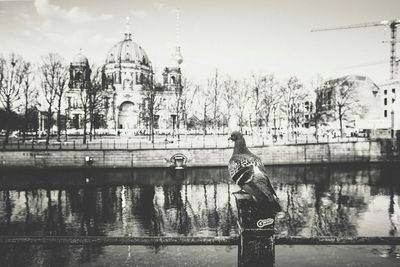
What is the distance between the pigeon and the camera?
260cm

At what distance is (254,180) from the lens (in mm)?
2877

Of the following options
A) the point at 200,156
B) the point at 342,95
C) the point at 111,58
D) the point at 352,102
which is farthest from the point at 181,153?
the point at 111,58

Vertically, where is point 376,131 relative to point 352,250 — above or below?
above

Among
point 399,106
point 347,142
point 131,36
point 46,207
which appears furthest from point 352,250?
point 131,36

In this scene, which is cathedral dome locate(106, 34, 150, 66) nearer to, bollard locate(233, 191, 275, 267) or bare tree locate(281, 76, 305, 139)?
bare tree locate(281, 76, 305, 139)

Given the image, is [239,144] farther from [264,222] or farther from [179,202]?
[179,202]

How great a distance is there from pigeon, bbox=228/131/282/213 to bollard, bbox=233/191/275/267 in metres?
0.07

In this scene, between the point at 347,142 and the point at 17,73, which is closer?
the point at 347,142

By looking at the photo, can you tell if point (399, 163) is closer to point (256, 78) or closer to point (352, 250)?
point (256, 78)

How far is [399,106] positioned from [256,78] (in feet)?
52.7

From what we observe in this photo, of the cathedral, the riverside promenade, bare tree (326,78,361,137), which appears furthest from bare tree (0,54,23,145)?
bare tree (326,78,361,137)

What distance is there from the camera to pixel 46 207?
15023 mm

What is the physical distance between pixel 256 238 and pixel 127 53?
73.7m

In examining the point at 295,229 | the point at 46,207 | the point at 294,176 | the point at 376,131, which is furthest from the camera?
the point at 376,131
